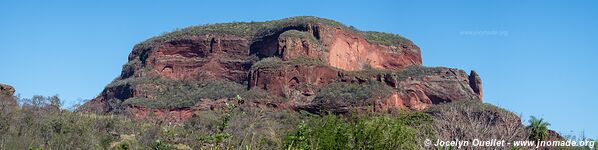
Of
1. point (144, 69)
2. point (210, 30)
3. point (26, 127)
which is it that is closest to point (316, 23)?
point (210, 30)

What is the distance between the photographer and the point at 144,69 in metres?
104

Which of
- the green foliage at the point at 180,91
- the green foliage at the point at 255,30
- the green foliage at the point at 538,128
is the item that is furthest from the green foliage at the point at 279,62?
the green foliage at the point at 538,128

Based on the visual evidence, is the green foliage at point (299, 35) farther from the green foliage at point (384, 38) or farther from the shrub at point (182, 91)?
the green foliage at point (384, 38)

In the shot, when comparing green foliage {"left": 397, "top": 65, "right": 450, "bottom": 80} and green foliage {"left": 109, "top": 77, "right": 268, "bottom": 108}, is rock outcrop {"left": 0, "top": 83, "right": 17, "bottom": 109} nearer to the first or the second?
green foliage {"left": 109, "top": 77, "right": 268, "bottom": 108}

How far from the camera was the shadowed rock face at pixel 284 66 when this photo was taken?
8956cm

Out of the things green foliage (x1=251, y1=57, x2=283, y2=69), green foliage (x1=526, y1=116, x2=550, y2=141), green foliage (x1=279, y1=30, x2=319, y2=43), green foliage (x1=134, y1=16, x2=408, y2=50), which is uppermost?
green foliage (x1=134, y1=16, x2=408, y2=50)

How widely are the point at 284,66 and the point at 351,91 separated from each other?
28.4 feet

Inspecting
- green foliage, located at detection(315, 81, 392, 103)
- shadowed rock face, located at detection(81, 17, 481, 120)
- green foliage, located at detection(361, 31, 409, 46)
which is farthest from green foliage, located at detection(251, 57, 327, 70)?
green foliage, located at detection(361, 31, 409, 46)

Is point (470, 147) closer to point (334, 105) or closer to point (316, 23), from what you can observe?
point (334, 105)

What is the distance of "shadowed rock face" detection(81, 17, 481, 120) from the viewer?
8956 cm

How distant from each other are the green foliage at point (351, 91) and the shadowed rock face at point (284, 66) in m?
0.91

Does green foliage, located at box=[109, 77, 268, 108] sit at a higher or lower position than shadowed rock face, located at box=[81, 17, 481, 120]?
lower

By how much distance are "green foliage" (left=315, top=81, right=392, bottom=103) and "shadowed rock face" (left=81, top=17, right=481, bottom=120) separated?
909 mm

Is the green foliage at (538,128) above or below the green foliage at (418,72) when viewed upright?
below
